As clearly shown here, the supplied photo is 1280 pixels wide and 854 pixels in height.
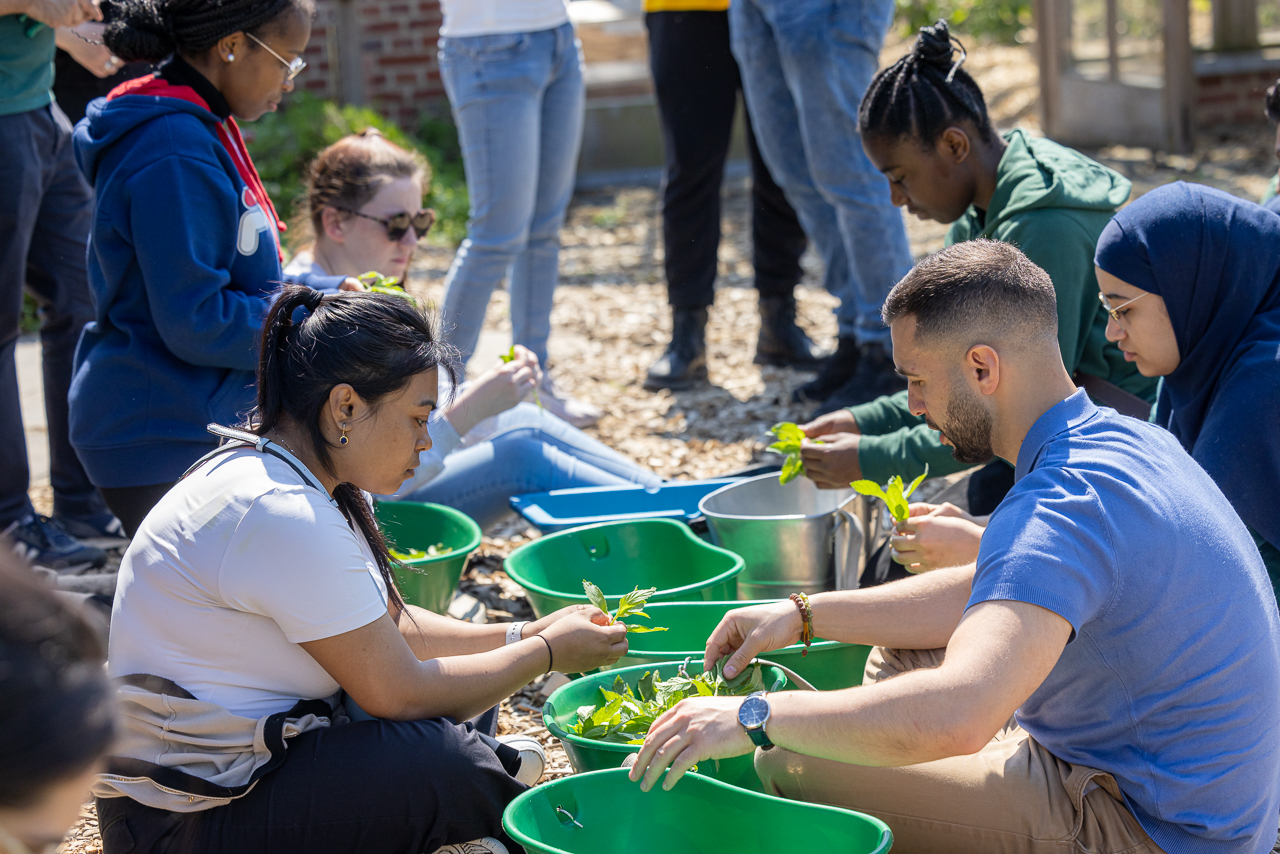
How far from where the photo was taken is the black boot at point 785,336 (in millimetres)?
5383

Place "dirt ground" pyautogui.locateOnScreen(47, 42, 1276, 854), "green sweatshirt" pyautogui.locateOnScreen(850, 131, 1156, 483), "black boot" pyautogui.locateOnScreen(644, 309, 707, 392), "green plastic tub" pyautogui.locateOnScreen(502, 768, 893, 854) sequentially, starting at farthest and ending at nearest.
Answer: "black boot" pyautogui.locateOnScreen(644, 309, 707, 392) < "dirt ground" pyautogui.locateOnScreen(47, 42, 1276, 854) < "green sweatshirt" pyautogui.locateOnScreen(850, 131, 1156, 483) < "green plastic tub" pyautogui.locateOnScreen(502, 768, 893, 854)

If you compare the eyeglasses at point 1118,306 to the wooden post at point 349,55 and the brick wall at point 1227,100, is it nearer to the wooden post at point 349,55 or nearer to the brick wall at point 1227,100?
the brick wall at point 1227,100

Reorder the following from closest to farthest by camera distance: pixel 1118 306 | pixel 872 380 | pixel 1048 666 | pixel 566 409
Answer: pixel 1048 666 → pixel 1118 306 → pixel 872 380 → pixel 566 409

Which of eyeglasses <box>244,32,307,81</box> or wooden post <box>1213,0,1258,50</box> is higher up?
eyeglasses <box>244,32,307,81</box>

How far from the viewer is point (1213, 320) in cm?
249

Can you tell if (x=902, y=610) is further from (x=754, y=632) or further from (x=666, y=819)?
(x=666, y=819)

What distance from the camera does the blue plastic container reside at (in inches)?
137

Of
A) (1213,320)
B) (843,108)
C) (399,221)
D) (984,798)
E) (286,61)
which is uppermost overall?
(286,61)

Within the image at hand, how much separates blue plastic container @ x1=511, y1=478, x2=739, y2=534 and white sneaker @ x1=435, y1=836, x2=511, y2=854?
143cm

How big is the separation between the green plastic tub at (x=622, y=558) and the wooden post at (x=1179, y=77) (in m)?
7.03

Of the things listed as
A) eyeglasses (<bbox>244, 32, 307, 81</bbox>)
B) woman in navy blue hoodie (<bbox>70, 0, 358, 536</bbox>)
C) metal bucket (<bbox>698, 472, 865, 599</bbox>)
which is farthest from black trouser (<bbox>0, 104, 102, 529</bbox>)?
metal bucket (<bbox>698, 472, 865, 599</bbox>)

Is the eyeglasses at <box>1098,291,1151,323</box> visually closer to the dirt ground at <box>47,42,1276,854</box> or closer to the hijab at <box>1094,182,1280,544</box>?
the hijab at <box>1094,182,1280,544</box>

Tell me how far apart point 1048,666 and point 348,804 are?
114 cm

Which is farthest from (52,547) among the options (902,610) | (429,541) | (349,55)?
(349,55)
